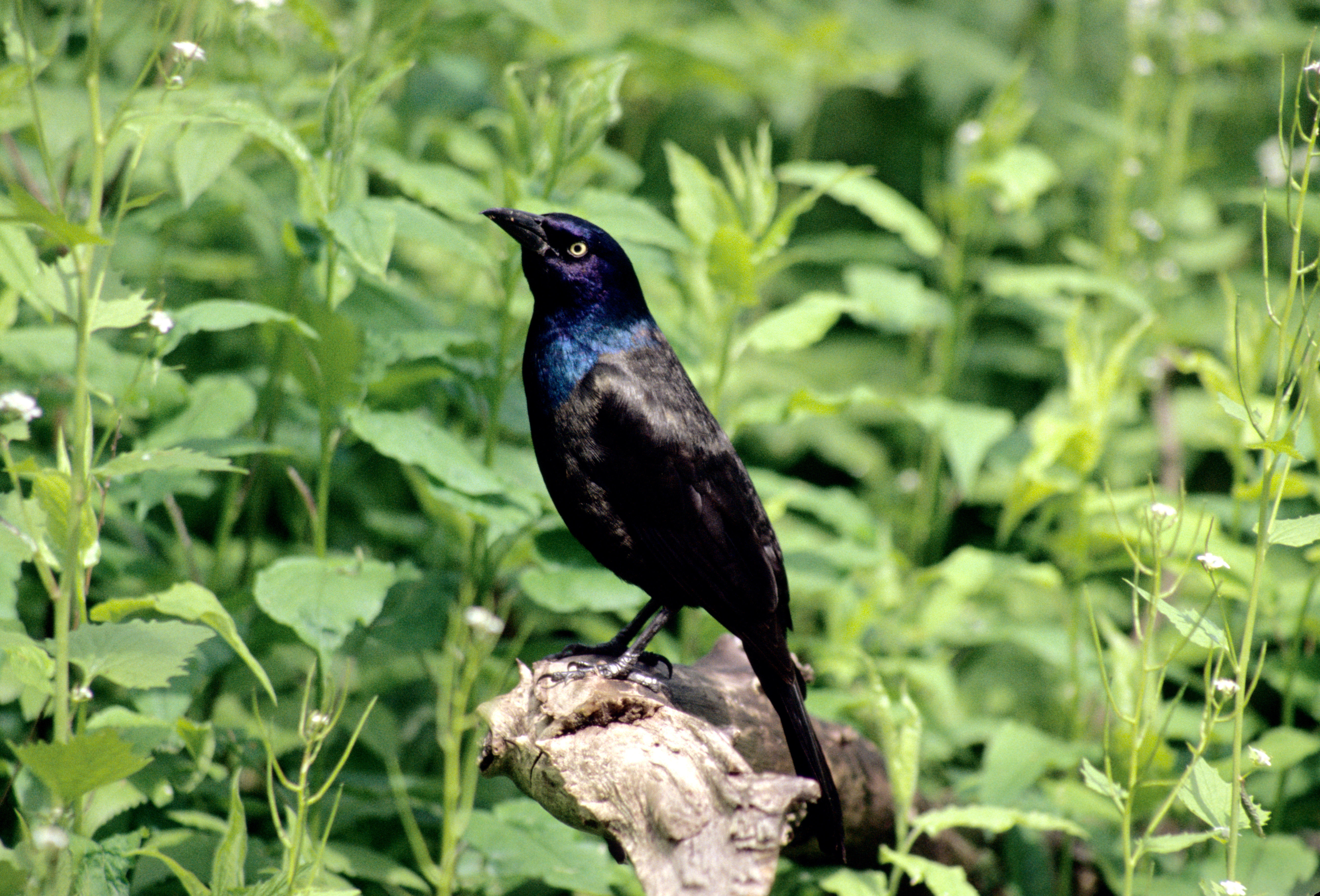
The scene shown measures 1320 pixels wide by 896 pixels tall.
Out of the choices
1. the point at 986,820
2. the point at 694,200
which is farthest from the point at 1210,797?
the point at 694,200

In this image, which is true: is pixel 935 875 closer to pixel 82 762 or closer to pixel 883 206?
pixel 82 762

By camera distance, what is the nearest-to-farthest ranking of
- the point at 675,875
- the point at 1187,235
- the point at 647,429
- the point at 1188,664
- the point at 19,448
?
the point at 675,875 → the point at 647,429 → the point at 19,448 → the point at 1188,664 → the point at 1187,235

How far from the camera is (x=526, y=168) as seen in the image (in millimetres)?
3293

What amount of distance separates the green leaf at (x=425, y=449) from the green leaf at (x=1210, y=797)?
5.73 feet

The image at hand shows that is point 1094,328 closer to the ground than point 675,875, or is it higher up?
higher up

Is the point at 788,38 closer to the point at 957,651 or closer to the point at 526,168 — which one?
the point at 526,168

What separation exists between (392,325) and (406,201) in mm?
396

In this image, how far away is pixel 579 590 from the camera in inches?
123

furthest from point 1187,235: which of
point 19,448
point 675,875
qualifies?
point 19,448

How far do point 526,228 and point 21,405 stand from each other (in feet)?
4.15

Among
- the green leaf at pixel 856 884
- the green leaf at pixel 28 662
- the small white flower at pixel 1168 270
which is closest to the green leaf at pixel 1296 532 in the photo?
the green leaf at pixel 856 884

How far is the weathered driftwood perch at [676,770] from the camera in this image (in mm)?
2014

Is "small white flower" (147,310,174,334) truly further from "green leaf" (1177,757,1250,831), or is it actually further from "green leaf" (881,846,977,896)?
"green leaf" (1177,757,1250,831)

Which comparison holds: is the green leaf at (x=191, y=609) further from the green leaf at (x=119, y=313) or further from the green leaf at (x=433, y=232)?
the green leaf at (x=433, y=232)
